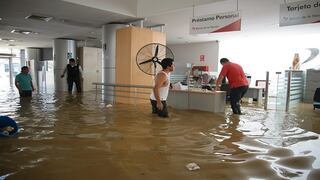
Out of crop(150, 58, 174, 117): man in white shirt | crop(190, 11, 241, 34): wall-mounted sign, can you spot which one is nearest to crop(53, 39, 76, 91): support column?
crop(190, 11, 241, 34): wall-mounted sign

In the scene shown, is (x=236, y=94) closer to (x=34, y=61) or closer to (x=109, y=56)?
(x=109, y=56)

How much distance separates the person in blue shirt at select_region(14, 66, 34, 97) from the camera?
816 cm

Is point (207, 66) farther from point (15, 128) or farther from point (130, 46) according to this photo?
point (15, 128)

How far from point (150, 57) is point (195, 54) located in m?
6.39

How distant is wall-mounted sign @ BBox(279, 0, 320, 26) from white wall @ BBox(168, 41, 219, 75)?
772cm

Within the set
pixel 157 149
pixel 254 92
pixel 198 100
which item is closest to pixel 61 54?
pixel 198 100

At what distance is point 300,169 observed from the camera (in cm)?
271

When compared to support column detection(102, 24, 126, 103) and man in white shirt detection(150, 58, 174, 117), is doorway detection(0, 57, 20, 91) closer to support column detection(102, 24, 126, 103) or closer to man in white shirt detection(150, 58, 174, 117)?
support column detection(102, 24, 126, 103)

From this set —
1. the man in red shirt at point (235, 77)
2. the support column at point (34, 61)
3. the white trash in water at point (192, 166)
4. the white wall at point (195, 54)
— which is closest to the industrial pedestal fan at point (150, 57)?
the man in red shirt at point (235, 77)

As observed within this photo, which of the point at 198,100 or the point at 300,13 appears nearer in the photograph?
the point at 300,13

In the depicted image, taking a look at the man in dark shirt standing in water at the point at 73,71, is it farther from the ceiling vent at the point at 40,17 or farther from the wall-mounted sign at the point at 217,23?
the wall-mounted sign at the point at 217,23

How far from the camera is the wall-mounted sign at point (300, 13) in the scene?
179 inches

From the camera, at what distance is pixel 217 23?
5.90 metres

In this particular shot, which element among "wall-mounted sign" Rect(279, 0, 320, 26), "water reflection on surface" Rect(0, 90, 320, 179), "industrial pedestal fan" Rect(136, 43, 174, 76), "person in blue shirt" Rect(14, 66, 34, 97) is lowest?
"water reflection on surface" Rect(0, 90, 320, 179)
